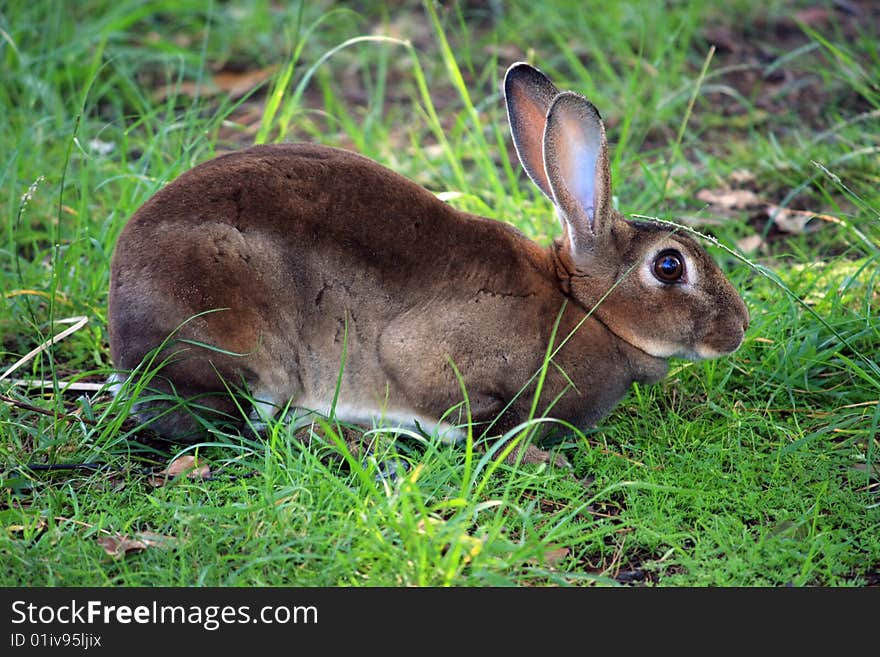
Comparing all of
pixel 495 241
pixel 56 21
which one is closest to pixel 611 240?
pixel 495 241

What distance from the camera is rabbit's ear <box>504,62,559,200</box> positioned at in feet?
14.5

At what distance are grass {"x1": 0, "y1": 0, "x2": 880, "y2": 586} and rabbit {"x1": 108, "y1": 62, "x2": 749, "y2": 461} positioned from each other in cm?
18

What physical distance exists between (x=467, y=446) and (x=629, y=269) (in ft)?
3.42

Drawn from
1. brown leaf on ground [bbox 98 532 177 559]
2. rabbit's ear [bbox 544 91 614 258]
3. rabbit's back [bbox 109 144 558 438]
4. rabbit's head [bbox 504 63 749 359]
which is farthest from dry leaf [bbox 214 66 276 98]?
brown leaf on ground [bbox 98 532 177 559]

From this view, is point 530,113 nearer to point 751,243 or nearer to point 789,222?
point 751,243

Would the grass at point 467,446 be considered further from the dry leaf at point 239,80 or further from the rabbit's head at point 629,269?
the rabbit's head at point 629,269

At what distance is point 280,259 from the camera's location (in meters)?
4.05

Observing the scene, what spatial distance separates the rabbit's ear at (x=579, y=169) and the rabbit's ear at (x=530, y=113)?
0.16m

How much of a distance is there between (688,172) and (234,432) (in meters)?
3.01

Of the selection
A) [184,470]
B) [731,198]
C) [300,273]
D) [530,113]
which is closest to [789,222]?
[731,198]

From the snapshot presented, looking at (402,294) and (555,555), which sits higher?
(402,294)

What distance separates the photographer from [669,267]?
4.35m

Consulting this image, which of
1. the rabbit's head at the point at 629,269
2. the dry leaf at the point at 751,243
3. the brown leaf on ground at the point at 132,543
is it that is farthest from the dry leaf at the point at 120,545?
the dry leaf at the point at 751,243
